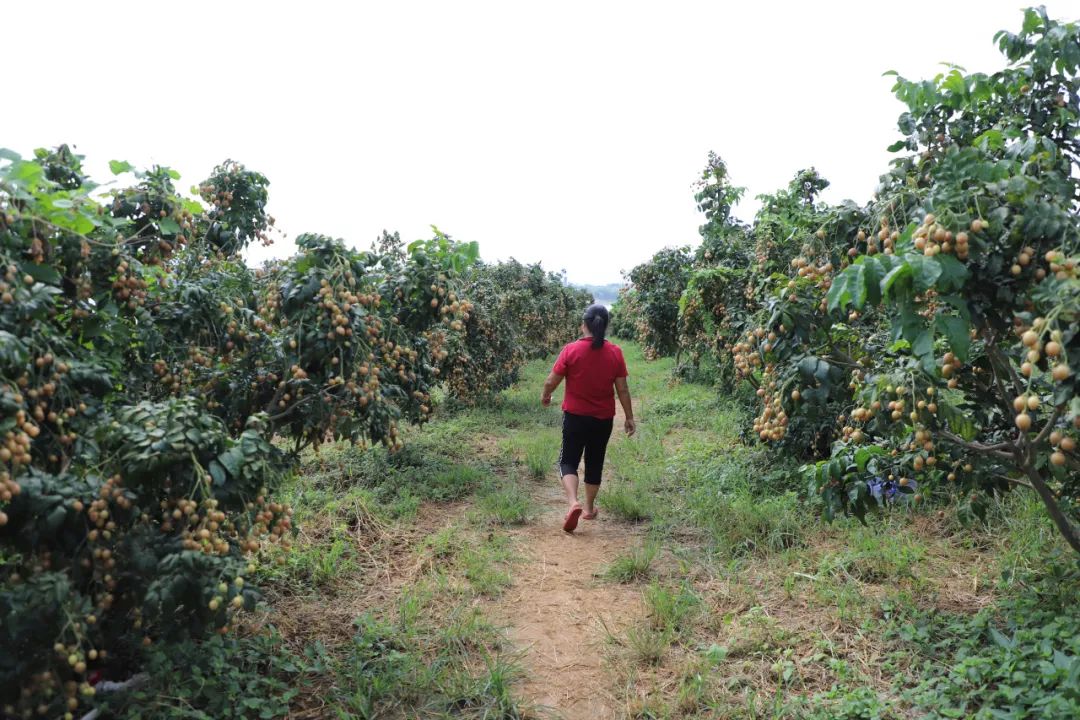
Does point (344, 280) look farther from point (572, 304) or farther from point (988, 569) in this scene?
point (572, 304)

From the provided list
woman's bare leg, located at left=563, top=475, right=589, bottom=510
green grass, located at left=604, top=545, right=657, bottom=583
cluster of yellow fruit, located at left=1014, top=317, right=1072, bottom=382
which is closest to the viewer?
cluster of yellow fruit, located at left=1014, top=317, right=1072, bottom=382

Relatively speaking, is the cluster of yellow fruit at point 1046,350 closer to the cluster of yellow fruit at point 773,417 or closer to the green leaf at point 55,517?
the cluster of yellow fruit at point 773,417

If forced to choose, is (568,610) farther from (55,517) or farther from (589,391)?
(55,517)

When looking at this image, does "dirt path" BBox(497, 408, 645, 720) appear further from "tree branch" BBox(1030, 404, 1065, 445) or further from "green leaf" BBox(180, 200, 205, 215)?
"green leaf" BBox(180, 200, 205, 215)

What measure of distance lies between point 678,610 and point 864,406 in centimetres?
135

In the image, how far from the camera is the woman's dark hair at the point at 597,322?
4832mm

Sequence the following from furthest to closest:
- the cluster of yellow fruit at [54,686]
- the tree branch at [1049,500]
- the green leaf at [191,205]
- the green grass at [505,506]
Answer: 1. the green grass at [505,506]
2. the green leaf at [191,205]
3. the tree branch at [1049,500]
4. the cluster of yellow fruit at [54,686]

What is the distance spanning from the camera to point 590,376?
15.8 ft

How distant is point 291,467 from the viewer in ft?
10.1

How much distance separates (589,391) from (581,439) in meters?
0.35

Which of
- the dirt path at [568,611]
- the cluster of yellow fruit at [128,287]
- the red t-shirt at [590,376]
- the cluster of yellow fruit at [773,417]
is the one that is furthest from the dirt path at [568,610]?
the cluster of yellow fruit at [128,287]

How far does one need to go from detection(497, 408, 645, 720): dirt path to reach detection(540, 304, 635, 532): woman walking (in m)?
0.28

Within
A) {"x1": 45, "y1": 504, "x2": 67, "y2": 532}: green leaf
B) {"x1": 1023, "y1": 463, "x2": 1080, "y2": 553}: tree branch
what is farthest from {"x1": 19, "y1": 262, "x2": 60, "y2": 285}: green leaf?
{"x1": 1023, "y1": 463, "x2": 1080, "y2": 553}: tree branch

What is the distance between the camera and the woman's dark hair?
4.83 metres
